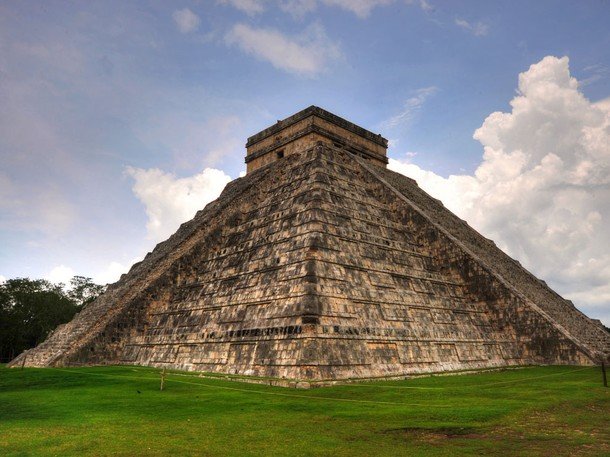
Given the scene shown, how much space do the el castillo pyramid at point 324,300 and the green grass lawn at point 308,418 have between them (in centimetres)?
172

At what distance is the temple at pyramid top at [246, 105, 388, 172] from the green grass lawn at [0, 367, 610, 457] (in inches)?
587

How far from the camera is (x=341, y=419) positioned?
773 centimetres

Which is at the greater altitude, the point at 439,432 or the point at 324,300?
the point at 324,300

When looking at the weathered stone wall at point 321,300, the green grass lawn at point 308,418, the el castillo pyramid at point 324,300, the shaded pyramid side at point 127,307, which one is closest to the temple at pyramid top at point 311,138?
the el castillo pyramid at point 324,300

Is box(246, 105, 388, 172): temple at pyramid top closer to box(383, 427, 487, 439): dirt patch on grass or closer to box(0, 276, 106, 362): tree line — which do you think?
box(383, 427, 487, 439): dirt patch on grass

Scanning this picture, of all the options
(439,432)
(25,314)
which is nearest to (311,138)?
(439,432)

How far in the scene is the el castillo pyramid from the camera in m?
13.3

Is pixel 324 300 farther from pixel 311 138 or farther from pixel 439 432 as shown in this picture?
pixel 311 138

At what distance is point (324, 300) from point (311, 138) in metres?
12.9

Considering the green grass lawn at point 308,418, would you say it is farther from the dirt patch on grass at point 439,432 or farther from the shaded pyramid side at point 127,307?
the shaded pyramid side at point 127,307

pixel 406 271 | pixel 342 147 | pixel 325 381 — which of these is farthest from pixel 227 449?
pixel 342 147

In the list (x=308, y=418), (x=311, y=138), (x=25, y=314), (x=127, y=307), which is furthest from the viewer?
(x=25, y=314)

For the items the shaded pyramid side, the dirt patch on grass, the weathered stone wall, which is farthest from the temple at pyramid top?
the dirt patch on grass

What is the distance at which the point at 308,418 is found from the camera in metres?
7.83
